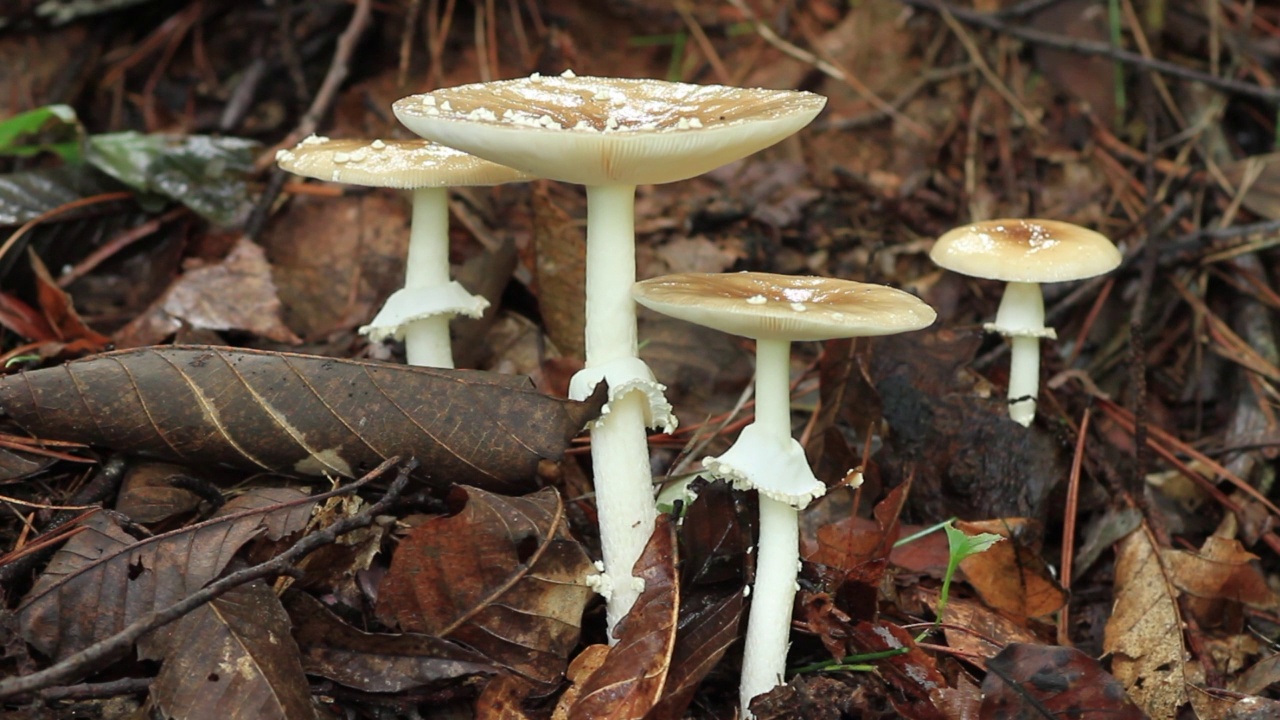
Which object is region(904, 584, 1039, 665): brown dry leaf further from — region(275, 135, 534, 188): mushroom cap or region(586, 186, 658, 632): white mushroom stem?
region(275, 135, 534, 188): mushroom cap

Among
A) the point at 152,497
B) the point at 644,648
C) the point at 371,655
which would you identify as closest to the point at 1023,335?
the point at 644,648

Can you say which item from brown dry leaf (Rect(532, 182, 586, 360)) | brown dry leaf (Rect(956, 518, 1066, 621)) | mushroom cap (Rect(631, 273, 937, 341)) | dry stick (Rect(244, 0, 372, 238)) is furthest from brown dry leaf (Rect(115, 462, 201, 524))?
brown dry leaf (Rect(956, 518, 1066, 621))

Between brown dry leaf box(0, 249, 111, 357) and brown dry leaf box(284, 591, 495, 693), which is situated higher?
brown dry leaf box(0, 249, 111, 357)

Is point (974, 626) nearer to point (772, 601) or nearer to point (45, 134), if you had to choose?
point (772, 601)

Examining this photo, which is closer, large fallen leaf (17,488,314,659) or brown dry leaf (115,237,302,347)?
large fallen leaf (17,488,314,659)

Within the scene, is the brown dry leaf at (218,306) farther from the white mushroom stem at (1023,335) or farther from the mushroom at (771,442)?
the white mushroom stem at (1023,335)

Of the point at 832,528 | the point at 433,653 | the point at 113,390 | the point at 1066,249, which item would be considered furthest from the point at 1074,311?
the point at 113,390
